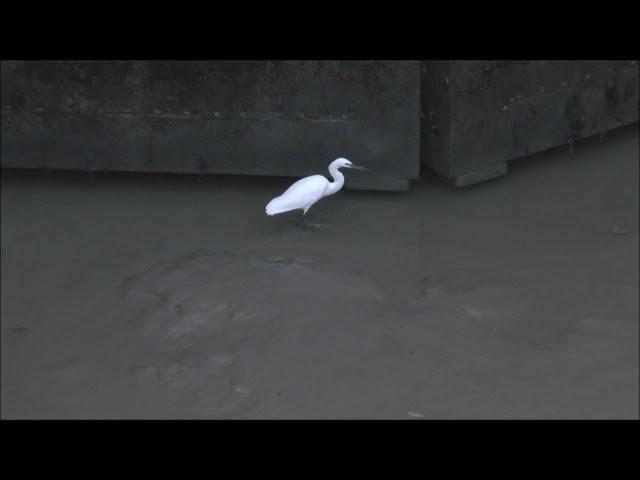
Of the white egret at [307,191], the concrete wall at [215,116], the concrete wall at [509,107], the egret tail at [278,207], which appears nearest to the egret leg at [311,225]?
the white egret at [307,191]

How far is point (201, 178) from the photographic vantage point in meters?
8.27

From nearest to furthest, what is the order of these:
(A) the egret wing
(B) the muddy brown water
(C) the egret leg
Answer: (B) the muddy brown water → (A) the egret wing → (C) the egret leg

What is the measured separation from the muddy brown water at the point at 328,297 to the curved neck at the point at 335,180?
31 cm

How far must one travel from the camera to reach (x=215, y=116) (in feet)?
25.5

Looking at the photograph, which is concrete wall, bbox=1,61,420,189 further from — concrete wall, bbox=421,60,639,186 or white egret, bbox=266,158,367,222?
white egret, bbox=266,158,367,222

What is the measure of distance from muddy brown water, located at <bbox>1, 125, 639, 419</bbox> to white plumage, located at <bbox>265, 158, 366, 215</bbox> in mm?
271

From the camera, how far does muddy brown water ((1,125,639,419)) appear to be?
5719mm

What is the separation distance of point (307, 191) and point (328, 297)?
1.03 metres

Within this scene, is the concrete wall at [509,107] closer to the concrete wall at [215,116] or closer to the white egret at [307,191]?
the concrete wall at [215,116]

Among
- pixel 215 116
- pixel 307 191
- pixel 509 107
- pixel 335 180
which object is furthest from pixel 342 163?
pixel 509 107

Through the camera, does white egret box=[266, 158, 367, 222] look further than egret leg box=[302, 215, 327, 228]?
No

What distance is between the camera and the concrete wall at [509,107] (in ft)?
24.2

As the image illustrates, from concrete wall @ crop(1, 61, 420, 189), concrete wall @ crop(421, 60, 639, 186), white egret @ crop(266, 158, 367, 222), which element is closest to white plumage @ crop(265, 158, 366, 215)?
white egret @ crop(266, 158, 367, 222)

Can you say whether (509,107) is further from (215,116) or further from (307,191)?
(215,116)
